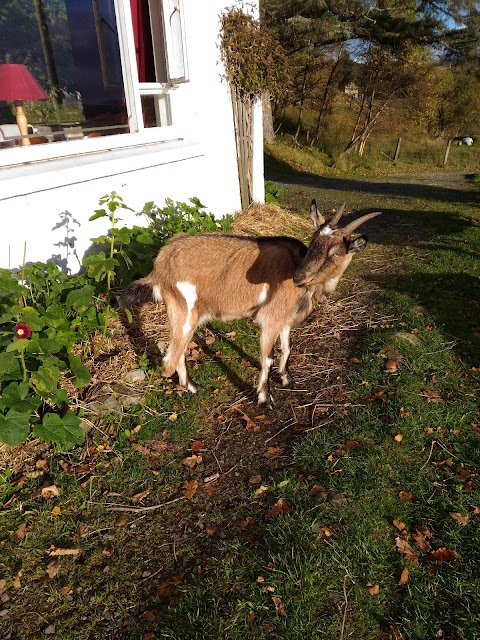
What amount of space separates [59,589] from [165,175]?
4782mm

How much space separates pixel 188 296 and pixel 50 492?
1.75 meters

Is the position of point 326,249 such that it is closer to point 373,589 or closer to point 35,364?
point 373,589

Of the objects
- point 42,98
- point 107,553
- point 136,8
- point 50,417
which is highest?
point 136,8

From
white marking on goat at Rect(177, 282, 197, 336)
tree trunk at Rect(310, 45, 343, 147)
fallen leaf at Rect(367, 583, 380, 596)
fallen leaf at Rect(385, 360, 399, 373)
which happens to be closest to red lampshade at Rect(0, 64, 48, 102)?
white marking on goat at Rect(177, 282, 197, 336)

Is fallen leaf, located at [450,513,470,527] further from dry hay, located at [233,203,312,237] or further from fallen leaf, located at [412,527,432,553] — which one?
dry hay, located at [233,203,312,237]

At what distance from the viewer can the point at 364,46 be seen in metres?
22.1

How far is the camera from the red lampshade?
460 cm

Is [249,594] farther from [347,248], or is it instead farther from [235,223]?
[235,223]

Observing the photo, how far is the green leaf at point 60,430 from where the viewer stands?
2947 millimetres

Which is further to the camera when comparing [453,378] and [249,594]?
[453,378]

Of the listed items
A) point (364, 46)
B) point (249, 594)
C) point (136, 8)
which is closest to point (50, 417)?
point (249, 594)

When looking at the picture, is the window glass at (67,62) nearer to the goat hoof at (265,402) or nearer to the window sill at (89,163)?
the window sill at (89,163)

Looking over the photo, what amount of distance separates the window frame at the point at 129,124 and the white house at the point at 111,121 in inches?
0.4

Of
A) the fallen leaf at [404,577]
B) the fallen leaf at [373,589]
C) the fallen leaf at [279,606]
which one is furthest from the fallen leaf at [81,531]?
the fallen leaf at [404,577]
